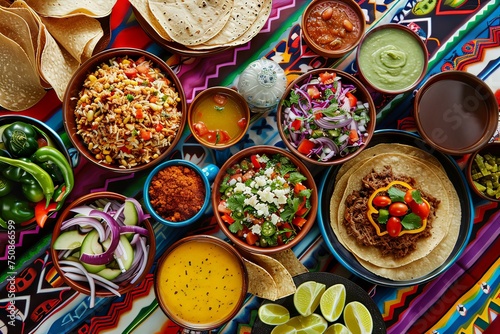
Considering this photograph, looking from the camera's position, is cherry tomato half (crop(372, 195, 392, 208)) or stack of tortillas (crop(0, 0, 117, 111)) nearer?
stack of tortillas (crop(0, 0, 117, 111))

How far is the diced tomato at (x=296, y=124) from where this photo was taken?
315cm

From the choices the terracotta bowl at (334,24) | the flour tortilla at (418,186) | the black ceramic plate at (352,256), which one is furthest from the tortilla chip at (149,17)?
the flour tortilla at (418,186)

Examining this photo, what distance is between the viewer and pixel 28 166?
287cm

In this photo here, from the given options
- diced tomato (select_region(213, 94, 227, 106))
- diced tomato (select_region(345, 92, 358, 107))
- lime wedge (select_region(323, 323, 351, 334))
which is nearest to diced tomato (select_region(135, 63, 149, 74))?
diced tomato (select_region(213, 94, 227, 106))

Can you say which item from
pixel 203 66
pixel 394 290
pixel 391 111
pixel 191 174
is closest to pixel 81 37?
pixel 203 66

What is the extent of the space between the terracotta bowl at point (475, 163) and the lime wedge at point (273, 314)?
5.21ft

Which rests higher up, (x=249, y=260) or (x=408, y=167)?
(x=408, y=167)

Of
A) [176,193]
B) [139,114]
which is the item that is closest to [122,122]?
[139,114]

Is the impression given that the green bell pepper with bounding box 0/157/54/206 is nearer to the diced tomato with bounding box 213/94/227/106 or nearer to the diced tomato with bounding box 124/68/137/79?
the diced tomato with bounding box 124/68/137/79

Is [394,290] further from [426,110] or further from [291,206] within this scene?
[426,110]

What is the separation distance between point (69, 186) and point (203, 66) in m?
1.28

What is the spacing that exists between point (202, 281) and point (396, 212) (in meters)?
1.38

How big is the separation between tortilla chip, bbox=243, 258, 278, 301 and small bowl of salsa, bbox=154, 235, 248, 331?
6 centimetres

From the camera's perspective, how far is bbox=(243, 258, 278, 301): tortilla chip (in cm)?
298
